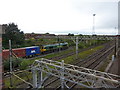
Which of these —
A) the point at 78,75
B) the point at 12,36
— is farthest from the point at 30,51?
the point at 78,75

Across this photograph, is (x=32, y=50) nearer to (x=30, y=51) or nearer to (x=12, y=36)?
(x=30, y=51)

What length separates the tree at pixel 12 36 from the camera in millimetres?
41344

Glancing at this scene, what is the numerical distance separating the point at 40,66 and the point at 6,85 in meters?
5.07

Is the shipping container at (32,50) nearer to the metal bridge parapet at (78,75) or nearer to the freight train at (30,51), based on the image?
the freight train at (30,51)

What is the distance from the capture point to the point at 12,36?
42406 mm

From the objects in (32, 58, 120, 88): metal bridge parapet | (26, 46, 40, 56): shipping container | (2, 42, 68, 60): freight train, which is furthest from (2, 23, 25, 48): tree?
(32, 58, 120, 88): metal bridge parapet

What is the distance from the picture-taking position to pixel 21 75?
54.6ft

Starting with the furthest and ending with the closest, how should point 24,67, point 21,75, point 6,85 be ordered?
point 24,67
point 21,75
point 6,85

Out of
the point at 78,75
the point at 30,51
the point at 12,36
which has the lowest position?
the point at 78,75

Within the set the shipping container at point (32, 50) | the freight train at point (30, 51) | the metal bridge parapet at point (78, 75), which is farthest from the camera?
the shipping container at point (32, 50)

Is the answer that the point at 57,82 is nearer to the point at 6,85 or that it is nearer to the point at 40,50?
the point at 6,85

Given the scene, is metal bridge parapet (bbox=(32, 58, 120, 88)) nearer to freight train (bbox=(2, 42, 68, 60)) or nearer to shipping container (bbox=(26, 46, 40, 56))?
freight train (bbox=(2, 42, 68, 60))

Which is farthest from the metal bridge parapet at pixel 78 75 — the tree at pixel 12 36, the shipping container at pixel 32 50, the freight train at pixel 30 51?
the tree at pixel 12 36

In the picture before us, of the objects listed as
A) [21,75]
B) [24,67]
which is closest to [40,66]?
[21,75]
